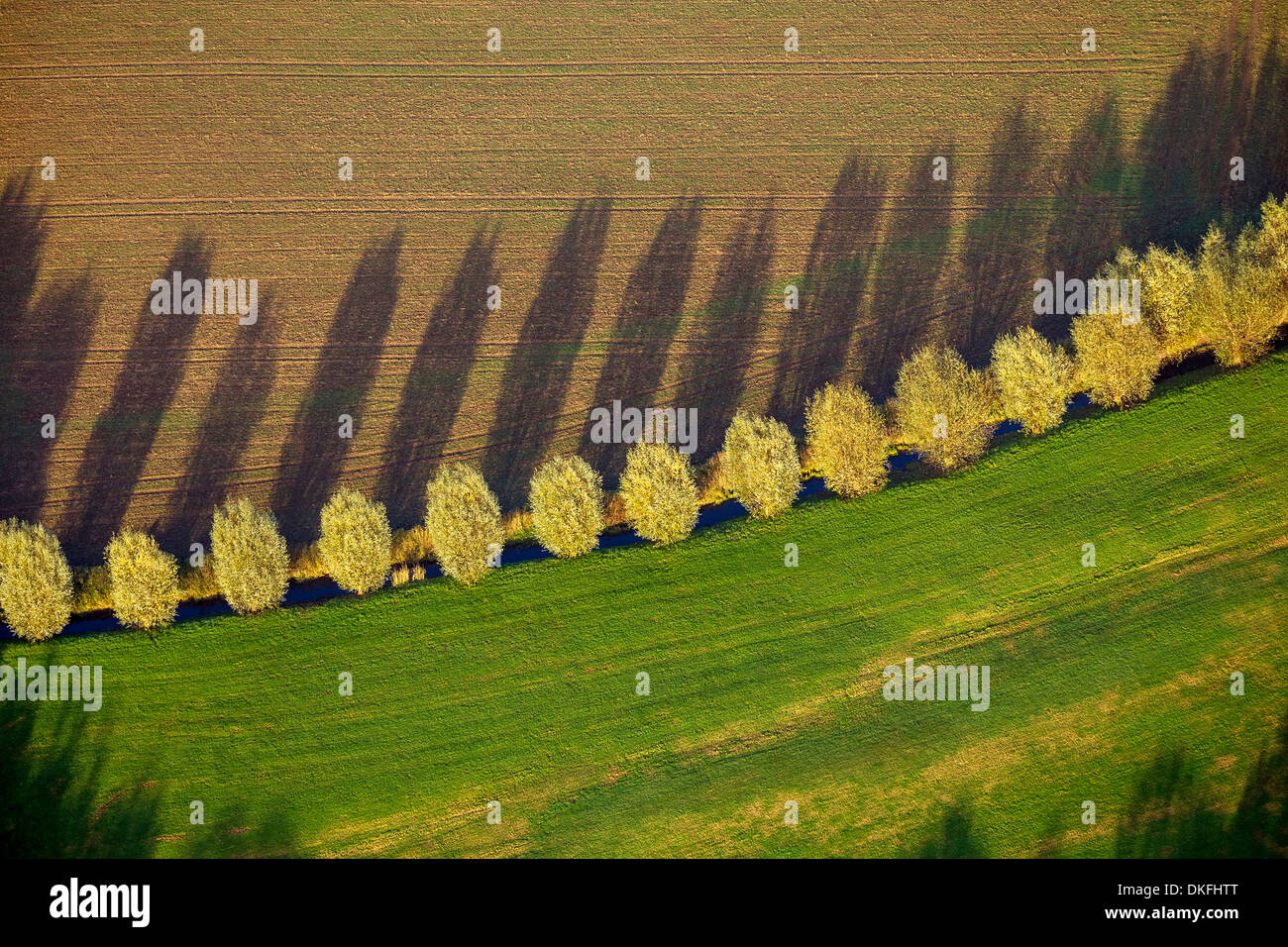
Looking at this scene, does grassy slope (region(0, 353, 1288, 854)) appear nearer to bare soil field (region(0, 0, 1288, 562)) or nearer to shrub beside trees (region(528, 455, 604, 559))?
shrub beside trees (region(528, 455, 604, 559))

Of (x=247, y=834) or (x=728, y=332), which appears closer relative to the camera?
(x=247, y=834)

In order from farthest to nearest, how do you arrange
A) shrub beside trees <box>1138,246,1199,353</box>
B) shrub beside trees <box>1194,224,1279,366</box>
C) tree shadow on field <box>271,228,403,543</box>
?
1. tree shadow on field <box>271,228,403,543</box>
2. shrub beside trees <box>1138,246,1199,353</box>
3. shrub beside trees <box>1194,224,1279,366</box>

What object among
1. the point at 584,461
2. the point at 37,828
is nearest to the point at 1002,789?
the point at 584,461

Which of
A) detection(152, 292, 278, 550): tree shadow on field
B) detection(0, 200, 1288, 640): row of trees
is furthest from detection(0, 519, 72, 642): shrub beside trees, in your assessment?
detection(152, 292, 278, 550): tree shadow on field

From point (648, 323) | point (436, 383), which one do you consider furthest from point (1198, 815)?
point (436, 383)

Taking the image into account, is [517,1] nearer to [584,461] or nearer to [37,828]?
[584,461]

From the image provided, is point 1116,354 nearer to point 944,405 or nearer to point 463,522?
point 944,405
